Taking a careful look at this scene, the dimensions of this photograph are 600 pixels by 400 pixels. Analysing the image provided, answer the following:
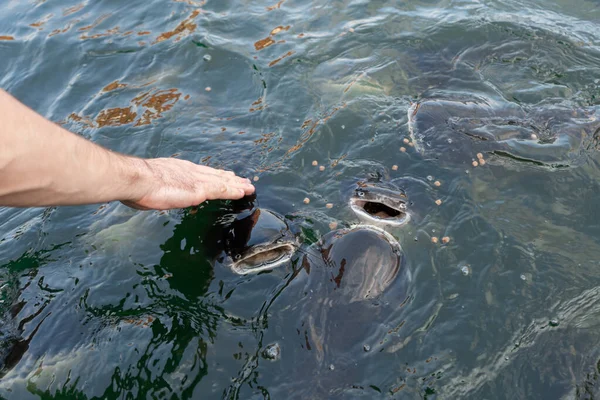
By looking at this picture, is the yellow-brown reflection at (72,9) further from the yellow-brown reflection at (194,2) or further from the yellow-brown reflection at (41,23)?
the yellow-brown reflection at (194,2)

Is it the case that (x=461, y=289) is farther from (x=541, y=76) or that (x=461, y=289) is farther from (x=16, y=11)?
(x=16, y=11)

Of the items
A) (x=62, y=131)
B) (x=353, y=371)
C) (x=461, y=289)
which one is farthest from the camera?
(x=461, y=289)

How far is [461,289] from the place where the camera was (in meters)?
4.07

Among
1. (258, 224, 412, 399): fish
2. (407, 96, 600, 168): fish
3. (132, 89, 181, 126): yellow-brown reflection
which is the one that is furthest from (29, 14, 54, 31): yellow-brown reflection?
(258, 224, 412, 399): fish

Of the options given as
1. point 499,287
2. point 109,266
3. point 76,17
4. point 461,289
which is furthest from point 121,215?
point 76,17

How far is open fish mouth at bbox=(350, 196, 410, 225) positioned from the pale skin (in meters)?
1.53

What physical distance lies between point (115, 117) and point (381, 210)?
3.90 m

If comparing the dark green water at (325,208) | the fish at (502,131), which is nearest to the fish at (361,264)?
the dark green water at (325,208)

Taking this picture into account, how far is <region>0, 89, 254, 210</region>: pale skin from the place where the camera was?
238 cm

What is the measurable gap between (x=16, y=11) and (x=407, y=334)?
931 centimetres

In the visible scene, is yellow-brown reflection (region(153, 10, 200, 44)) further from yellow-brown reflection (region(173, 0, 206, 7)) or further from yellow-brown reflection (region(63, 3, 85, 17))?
yellow-brown reflection (region(63, 3, 85, 17))

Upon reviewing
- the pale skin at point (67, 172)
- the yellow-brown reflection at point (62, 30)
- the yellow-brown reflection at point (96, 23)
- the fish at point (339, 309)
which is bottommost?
the fish at point (339, 309)

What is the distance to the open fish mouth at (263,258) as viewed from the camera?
4074 mm

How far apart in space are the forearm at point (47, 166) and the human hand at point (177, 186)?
22 cm
